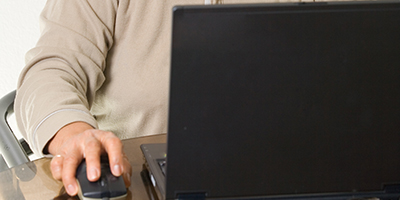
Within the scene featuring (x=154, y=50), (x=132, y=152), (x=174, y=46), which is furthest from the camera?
(x=154, y=50)

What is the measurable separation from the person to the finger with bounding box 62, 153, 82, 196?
125 mm

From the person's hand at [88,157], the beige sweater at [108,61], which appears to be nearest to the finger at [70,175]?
the person's hand at [88,157]

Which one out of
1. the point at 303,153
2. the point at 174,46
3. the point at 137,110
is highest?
the point at 174,46

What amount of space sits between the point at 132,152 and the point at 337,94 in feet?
1.53

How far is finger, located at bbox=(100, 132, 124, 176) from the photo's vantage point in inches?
25.5

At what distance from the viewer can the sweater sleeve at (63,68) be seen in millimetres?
837

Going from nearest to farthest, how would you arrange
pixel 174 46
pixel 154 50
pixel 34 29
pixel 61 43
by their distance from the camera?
pixel 174 46
pixel 61 43
pixel 154 50
pixel 34 29

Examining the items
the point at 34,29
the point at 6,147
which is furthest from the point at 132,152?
the point at 34,29

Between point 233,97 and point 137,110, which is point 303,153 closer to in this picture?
point 233,97

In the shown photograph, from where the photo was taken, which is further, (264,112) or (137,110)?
(137,110)

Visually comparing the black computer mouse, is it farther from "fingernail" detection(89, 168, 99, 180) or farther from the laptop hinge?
the laptop hinge

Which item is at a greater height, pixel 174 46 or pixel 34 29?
pixel 174 46

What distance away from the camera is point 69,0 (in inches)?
42.5

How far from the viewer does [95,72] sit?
108cm
